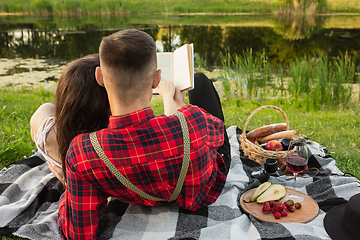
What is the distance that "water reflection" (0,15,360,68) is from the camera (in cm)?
1008

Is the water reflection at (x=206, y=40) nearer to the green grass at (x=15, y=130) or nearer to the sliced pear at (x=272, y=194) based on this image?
the green grass at (x=15, y=130)

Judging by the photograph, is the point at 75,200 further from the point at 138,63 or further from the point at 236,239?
the point at 236,239

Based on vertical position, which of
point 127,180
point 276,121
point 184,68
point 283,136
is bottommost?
point 276,121

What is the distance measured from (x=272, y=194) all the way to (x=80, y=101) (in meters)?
1.60

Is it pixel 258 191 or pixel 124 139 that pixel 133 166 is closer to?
pixel 124 139

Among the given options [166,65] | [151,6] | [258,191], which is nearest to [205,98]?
[166,65]

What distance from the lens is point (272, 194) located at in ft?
7.16

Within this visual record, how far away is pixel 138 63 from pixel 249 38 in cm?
1205

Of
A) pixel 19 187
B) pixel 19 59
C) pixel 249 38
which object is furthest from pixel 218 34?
pixel 19 187

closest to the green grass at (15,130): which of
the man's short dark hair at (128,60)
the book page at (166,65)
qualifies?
the book page at (166,65)

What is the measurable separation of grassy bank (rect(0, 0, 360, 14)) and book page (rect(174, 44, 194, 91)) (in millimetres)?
19528

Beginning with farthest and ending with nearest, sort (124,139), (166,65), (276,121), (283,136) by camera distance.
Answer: (276,121), (283,136), (166,65), (124,139)

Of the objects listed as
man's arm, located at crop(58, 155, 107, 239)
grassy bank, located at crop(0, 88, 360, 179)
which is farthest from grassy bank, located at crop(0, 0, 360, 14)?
man's arm, located at crop(58, 155, 107, 239)

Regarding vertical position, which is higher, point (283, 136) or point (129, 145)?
point (129, 145)
